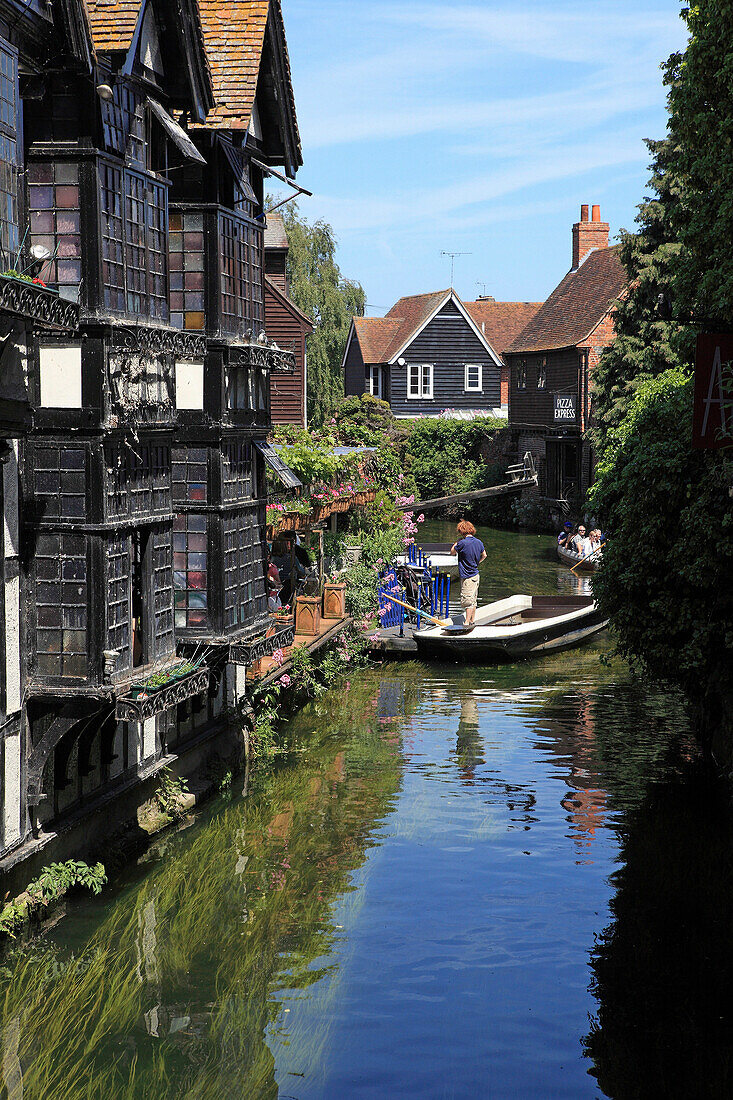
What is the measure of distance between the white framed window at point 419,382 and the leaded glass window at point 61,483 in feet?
180

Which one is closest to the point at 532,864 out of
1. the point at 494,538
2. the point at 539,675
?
the point at 539,675

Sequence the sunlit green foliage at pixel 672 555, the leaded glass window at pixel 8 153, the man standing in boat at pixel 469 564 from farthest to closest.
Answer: the man standing in boat at pixel 469 564, the sunlit green foliage at pixel 672 555, the leaded glass window at pixel 8 153

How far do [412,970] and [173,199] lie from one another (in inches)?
391

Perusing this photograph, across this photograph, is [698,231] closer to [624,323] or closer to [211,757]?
[211,757]

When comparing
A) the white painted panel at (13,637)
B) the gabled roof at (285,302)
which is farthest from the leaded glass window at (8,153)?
the gabled roof at (285,302)

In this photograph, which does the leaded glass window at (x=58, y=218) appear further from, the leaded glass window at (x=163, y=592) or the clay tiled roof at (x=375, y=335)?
the clay tiled roof at (x=375, y=335)

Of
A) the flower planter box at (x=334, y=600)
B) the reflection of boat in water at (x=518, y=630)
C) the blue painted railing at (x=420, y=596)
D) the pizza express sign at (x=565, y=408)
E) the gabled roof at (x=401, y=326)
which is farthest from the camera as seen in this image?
the gabled roof at (x=401, y=326)

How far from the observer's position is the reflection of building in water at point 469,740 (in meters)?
18.4

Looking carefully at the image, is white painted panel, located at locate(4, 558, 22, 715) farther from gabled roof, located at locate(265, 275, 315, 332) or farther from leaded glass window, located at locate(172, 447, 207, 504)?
gabled roof, located at locate(265, 275, 315, 332)

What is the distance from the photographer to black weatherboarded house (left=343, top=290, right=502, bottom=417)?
214 feet

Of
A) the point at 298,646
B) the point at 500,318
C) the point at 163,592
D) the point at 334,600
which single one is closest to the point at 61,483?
the point at 163,592

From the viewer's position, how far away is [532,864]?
46.2 ft

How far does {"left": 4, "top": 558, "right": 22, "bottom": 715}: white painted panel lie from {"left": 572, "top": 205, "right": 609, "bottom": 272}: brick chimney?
49.6m

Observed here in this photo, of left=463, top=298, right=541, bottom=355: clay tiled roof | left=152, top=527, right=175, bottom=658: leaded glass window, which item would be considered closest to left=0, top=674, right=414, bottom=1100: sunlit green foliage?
left=152, top=527, right=175, bottom=658: leaded glass window
